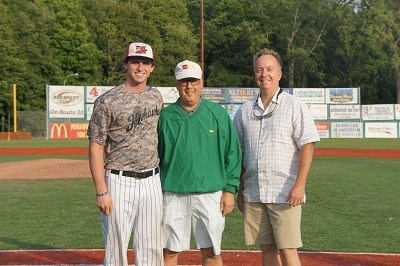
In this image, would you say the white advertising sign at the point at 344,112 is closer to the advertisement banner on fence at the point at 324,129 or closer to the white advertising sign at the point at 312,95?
the advertisement banner on fence at the point at 324,129

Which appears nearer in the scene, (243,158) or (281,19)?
(243,158)

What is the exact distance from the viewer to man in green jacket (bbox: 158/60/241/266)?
5.14 m

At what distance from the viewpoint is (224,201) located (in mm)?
5254

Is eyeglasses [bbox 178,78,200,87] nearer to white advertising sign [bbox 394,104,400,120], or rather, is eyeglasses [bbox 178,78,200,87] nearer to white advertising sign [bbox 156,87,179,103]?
white advertising sign [bbox 156,87,179,103]

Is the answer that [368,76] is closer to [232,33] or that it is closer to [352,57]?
[352,57]

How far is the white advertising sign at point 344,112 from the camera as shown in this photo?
158ft

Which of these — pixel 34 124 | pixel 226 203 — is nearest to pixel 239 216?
pixel 226 203

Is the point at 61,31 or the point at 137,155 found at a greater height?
the point at 61,31

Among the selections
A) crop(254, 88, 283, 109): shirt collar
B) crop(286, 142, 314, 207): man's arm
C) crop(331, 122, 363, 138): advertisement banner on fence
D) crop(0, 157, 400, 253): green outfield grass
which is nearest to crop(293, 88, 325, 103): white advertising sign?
crop(331, 122, 363, 138): advertisement banner on fence

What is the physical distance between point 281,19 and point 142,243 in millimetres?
67600

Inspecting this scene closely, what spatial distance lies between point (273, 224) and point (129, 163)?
1291 mm

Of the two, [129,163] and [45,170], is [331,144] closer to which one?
[45,170]

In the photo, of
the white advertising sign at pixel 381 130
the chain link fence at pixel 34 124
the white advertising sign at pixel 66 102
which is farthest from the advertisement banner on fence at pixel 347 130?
the chain link fence at pixel 34 124

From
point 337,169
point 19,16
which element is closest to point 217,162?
point 337,169
